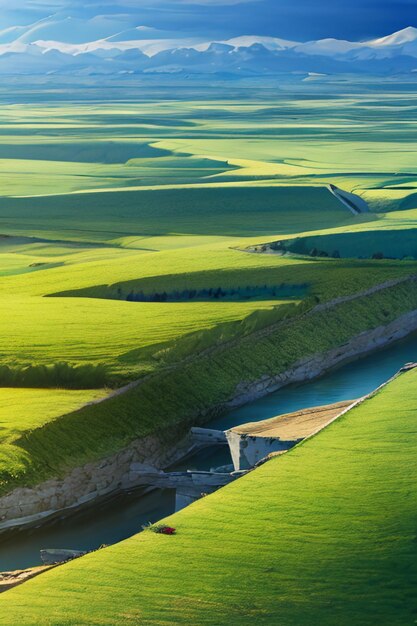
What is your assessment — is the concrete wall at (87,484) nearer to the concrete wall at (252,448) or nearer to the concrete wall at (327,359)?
the concrete wall at (252,448)

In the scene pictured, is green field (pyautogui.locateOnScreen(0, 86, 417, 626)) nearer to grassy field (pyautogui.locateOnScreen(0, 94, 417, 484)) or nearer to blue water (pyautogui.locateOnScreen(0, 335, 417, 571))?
grassy field (pyautogui.locateOnScreen(0, 94, 417, 484))

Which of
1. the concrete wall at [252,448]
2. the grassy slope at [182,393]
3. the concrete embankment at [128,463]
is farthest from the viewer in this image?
the concrete wall at [252,448]

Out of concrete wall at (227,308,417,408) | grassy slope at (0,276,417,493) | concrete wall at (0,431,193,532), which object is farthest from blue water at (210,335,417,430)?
concrete wall at (0,431,193,532)

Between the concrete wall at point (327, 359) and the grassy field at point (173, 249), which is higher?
the grassy field at point (173, 249)

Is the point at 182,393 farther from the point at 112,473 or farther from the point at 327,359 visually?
the point at 327,359

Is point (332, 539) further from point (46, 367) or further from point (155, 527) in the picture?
point (46, 367)

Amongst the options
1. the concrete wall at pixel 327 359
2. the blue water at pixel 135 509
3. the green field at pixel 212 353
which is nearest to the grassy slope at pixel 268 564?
the green field at pixel 212 353
